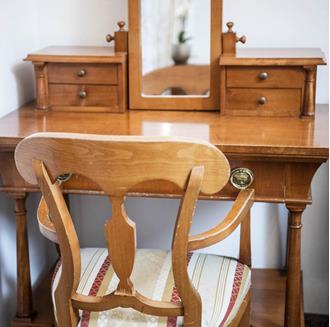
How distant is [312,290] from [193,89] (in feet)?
2.67

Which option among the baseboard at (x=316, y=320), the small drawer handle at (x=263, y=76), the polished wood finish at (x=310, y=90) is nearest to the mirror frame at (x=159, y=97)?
the small drawer handle at (x=263, y=76)

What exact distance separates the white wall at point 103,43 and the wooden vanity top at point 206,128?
0.53 ft

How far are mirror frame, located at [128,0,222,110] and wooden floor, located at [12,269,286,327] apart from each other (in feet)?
1.98

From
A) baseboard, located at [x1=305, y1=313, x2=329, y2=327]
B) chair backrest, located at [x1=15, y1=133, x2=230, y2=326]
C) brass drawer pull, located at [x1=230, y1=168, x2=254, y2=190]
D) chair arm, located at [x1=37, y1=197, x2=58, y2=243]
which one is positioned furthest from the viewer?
baseboard, located at [x1=305, y1=313, x2=329, y2=327]

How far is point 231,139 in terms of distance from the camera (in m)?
1.41

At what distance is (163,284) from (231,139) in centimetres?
A: 37

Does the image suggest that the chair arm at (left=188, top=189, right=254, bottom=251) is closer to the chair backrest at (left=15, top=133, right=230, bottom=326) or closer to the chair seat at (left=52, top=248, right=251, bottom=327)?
the chair backrest at (left=15, top=133, right=230, bottom=326)

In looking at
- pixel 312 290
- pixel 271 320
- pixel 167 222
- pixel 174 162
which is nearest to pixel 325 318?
pixel 312 290

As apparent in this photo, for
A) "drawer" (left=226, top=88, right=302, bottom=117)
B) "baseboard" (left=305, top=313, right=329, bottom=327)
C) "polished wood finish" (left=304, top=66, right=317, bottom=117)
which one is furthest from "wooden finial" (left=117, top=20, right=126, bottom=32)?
"baseboard" (left=305, top=313, right=329, bottom=327)

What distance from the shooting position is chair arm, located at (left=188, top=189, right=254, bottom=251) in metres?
1.13

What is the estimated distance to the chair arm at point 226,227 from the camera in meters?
1.13

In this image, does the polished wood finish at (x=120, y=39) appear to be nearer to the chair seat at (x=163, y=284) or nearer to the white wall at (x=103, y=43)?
the white wall at (x=103, y=43)

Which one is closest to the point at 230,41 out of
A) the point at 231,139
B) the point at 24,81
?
the point at 231,139

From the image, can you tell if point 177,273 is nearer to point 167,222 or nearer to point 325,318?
point 167,222
